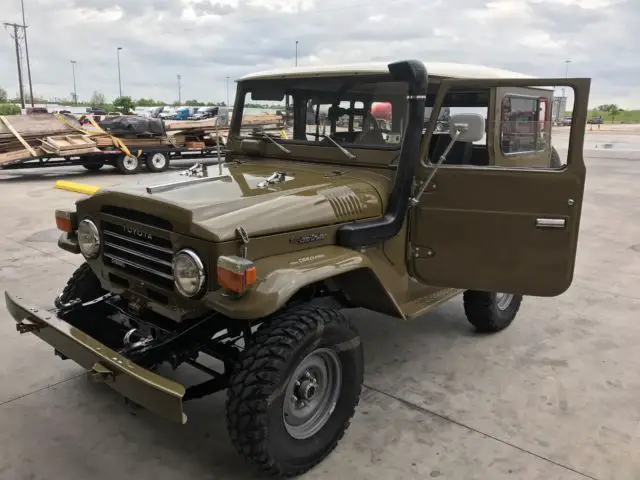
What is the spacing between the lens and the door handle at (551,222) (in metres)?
3.31

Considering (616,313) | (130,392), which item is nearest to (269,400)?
(130,392)

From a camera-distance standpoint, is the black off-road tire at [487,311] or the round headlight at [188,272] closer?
the round headlight at [188,272]

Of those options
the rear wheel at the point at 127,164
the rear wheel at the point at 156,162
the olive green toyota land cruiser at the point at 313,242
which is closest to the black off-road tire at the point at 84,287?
the olive green toyota land cruiser at the point at 313,242

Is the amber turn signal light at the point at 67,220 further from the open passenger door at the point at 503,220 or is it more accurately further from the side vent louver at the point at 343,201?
the open passenger door at the point at 503,220

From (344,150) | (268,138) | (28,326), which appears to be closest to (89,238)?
(28,326)

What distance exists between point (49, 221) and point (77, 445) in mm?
6653

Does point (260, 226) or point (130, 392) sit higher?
point (260, 226)

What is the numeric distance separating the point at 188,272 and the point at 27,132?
1379 centimetres

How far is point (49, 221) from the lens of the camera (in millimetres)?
8930

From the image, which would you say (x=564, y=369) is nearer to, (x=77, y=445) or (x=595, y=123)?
(x=77, y=445)

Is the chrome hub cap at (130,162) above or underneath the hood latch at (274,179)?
underneath

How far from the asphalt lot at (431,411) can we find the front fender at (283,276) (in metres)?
0.97

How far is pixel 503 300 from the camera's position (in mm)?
4770

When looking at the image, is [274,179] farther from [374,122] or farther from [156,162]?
[156,162]
